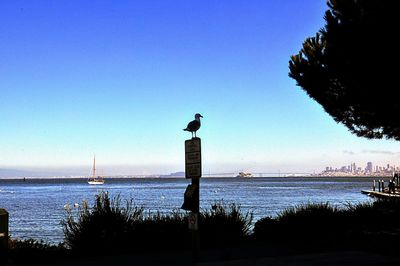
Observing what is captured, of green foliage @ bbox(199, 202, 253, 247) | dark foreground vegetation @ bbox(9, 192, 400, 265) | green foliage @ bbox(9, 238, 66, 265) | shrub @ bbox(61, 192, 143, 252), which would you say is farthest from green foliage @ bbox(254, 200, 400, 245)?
green foliage @ bbox(9, 238, 66, 265)

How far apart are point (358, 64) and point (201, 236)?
5.87 meters

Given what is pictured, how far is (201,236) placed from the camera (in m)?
13.3

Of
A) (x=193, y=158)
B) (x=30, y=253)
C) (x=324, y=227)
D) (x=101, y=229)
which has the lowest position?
(x=30, y=253)

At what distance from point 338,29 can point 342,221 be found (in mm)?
5340

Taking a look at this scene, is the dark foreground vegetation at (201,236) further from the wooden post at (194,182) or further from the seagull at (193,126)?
the seagull at (193,126)

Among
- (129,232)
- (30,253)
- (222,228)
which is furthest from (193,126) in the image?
(222,228)

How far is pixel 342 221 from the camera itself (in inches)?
624

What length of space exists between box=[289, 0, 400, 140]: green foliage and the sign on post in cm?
639

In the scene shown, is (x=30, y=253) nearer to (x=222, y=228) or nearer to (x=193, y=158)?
(x=193, y=158)

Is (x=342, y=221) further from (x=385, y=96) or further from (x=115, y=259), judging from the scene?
(x=115, y=259)

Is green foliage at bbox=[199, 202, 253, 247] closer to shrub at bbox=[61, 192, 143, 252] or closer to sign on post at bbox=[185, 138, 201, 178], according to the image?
shrub at bbox=[61, 192, 143, 252]

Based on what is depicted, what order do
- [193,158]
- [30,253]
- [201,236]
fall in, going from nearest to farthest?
1. [193,158]
2. [30,253]
3. [201,236]

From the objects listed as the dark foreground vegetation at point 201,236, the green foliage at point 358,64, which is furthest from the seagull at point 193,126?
the green foliage at point 358,64

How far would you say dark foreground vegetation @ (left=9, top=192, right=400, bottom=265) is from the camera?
38.2ft
